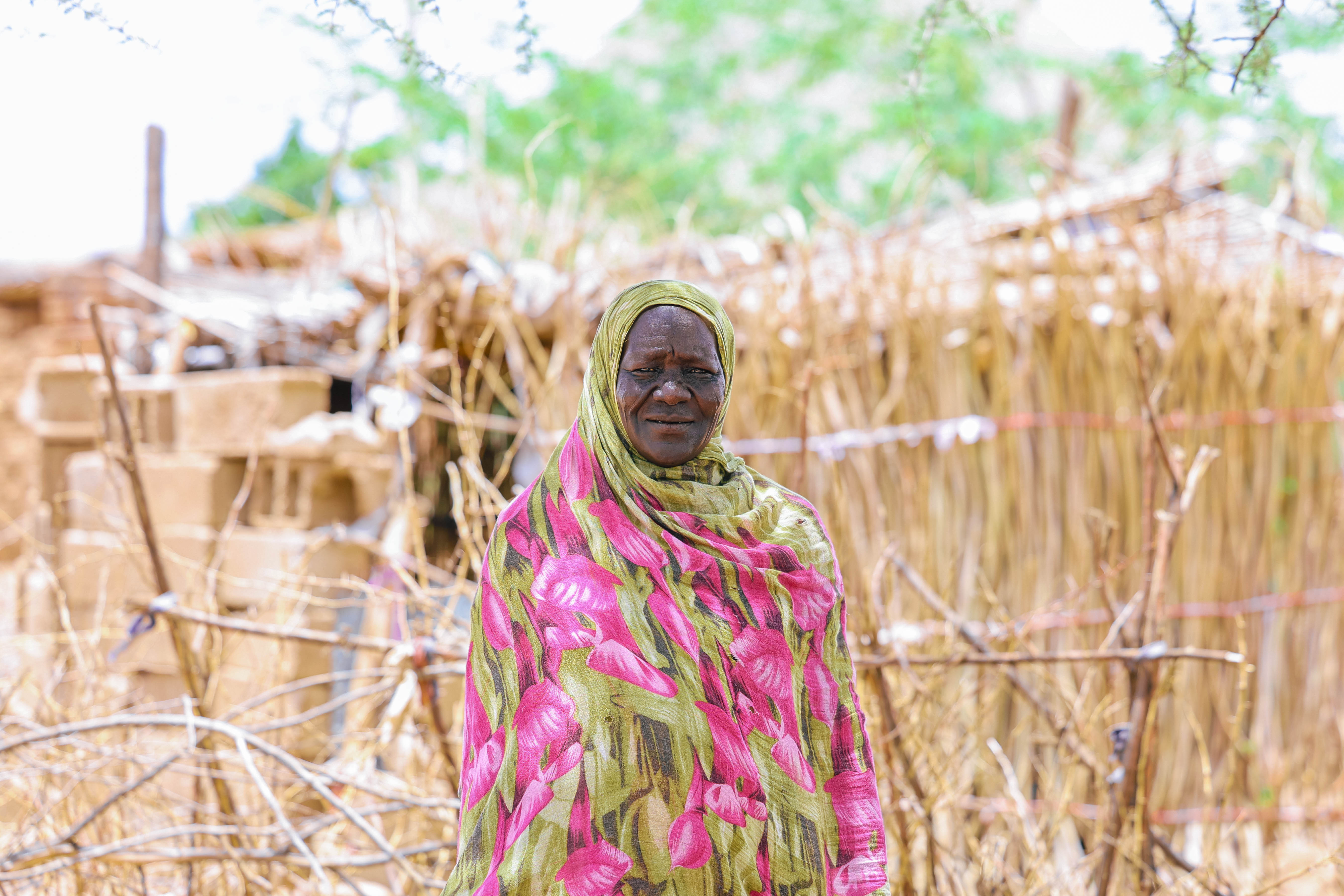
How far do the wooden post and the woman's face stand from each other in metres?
4.90

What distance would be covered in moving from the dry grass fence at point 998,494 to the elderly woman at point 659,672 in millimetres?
1059

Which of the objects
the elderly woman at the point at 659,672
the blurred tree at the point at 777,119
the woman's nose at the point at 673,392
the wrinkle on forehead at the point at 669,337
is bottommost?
the elderly woman at the point at 659,672

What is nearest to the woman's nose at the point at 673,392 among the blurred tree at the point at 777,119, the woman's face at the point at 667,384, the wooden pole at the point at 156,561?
the woman's face at the point at 667,384

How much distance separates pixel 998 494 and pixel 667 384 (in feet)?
8.51

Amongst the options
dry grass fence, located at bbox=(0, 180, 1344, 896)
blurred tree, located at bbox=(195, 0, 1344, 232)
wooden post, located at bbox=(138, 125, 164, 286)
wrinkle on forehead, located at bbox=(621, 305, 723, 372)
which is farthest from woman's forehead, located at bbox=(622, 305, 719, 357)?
blurred tree, located at bbox=(195, 0, 1344, 232)

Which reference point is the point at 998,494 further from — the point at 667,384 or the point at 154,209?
the point at 154,209

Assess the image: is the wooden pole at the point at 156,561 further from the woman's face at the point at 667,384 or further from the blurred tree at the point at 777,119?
the blurred tree at the point at 777,119

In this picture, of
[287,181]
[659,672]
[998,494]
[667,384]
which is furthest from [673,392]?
[287,181]

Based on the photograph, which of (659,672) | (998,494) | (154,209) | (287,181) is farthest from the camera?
(287,181)

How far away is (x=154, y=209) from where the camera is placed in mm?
5637

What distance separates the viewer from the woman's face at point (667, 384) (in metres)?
1.49

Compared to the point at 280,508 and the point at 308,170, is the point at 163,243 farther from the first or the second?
the point at 308,170

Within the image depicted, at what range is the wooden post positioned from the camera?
18.2ft

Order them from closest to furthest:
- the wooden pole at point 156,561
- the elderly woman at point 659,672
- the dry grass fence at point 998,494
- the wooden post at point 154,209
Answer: the elderly woman at point 659,672, the wooden pole at point 156,561, the dry grass fence at point 998,494, the wooden post at point 154,209
